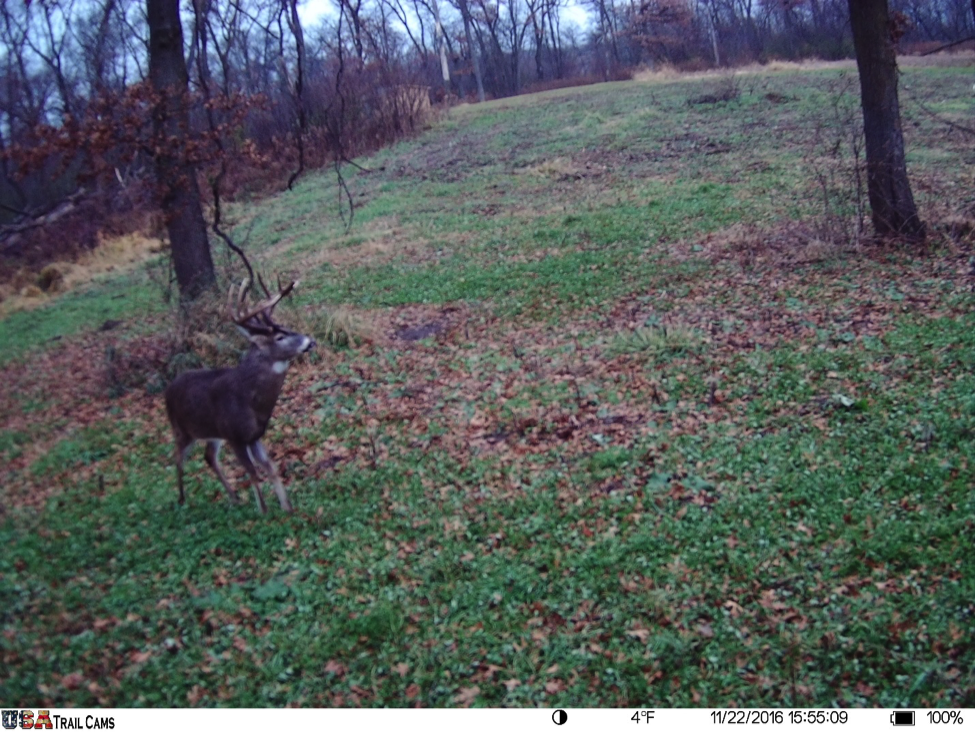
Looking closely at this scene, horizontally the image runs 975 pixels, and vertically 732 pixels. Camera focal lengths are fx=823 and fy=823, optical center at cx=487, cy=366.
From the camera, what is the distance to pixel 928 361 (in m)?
7.52

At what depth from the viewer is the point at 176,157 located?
32.6ft

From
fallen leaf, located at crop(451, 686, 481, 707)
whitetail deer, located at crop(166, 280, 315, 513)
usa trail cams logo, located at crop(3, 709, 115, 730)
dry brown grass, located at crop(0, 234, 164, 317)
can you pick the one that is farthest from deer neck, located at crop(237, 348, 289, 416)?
dry brown grass, located at crop(0, 234, 164, 317)

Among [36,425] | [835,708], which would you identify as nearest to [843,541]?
[835,708]

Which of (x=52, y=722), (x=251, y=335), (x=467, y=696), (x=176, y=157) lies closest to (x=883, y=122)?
(x=251, y=335)

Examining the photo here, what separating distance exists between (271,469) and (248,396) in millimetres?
586

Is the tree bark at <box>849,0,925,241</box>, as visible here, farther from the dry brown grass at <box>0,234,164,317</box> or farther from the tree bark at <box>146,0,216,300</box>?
Result: the dry brown grass at <box>0,234,164,317</box>

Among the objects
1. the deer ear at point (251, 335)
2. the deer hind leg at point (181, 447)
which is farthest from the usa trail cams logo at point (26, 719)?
the deer ear at point (251, 335)

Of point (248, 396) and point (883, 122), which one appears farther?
point (883, 122)

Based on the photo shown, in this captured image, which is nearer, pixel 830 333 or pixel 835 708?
pixel 835 708

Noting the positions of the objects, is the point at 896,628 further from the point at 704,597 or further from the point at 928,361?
the point at 928,361

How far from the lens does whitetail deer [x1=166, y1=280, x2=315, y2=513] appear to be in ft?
20.6

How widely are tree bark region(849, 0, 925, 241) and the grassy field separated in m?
0.46

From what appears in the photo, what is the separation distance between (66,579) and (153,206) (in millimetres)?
6194

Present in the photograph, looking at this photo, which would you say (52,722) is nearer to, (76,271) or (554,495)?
(554,495)
